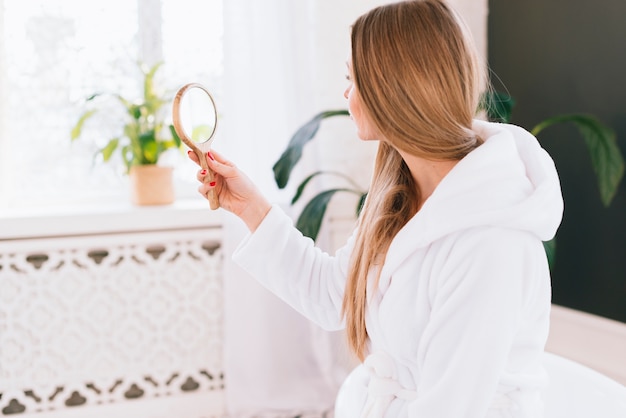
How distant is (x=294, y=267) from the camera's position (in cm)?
130

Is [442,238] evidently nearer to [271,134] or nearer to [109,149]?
[271,134]

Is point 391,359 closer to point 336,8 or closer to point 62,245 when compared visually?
point 62,245

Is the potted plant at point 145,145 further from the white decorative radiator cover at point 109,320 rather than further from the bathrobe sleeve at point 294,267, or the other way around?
the bathrobe sleeve at point 294,267

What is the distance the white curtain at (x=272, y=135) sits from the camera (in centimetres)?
216

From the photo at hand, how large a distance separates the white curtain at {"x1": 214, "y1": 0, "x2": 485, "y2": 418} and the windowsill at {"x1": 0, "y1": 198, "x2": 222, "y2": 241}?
0.12m

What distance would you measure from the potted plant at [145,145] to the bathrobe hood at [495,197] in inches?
53.1

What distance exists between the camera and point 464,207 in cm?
97

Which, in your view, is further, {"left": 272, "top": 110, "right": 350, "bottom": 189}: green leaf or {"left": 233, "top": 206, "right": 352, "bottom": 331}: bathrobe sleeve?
{"left": 272, "top": 110, "right": 350, "bottom": 189}: green leaf

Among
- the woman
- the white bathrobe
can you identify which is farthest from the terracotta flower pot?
the white bathrobe

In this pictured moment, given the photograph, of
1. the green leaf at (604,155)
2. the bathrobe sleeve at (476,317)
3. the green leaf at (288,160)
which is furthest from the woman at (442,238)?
the green leaf at (604,155)

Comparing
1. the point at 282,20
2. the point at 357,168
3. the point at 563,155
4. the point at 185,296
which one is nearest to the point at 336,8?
the point at 282,20

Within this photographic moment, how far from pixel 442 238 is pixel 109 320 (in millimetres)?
1457

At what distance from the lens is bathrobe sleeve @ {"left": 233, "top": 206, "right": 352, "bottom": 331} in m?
1.28

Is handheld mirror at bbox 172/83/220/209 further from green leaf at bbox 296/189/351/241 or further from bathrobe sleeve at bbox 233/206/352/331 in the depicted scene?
green leaf at bbox 296/189/351/241
